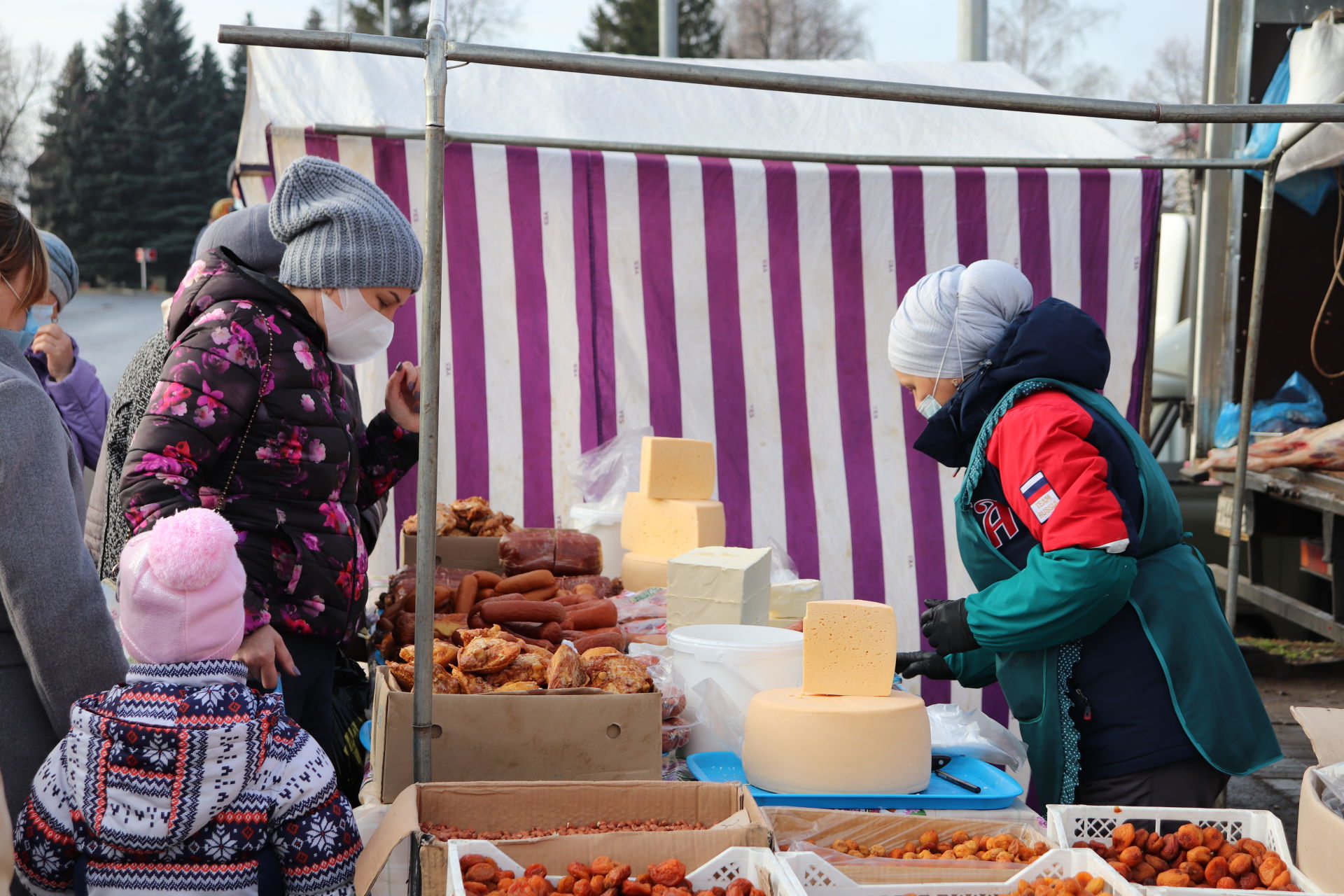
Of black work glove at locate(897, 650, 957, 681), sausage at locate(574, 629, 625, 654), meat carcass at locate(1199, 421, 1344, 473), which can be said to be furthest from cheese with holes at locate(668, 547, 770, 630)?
meat carcass at locate(1199, 421, 1344, 473)

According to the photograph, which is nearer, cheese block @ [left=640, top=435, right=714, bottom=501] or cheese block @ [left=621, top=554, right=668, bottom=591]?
cheese block @ [left=621, top=554, right=668, bottom=591]

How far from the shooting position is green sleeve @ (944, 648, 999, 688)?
8.97 feet

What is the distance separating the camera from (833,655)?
2365mm

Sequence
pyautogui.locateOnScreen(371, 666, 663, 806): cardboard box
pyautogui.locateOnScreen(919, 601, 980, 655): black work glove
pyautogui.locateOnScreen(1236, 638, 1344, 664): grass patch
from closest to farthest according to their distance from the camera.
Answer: pyautogui.locateOnScreen(371, 666, 663, 806): cardboard box, pyautogui.locateOnScreen(919, 601, 980, 655): black work glove, pyautogui.locateOnScreen(1236, 638, 1344, 664): grass patch

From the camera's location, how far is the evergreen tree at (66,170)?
3453 cm

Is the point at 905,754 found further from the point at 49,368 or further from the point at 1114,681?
the point at 49,368

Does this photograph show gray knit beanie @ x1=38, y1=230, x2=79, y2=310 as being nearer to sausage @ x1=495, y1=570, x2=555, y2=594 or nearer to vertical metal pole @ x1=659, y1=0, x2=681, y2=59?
sausage @ x1=495, y1=570, x2=555, y2=594

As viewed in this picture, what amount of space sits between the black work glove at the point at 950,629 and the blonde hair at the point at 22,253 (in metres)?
1.90

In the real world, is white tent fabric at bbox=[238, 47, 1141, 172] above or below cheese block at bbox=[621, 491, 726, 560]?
above

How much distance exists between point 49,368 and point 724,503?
285 cm

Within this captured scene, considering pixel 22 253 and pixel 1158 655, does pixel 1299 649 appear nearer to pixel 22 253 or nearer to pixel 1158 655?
pixel 1158 655

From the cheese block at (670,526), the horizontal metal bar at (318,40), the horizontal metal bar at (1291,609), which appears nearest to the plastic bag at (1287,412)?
the horizontal metal bar at (1291,609)

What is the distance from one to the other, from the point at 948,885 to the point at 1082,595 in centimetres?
69

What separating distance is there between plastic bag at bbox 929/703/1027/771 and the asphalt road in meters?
13.2
